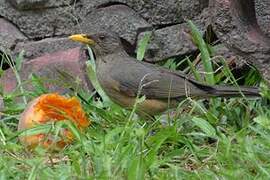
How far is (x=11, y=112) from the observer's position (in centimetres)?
519

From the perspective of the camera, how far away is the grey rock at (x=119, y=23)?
562cm

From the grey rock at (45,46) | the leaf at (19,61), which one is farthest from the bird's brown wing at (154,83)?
the grey rock at (45,46)

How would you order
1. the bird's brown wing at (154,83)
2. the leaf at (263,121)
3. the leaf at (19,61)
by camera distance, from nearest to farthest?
the leaf at (263,121), the bird's brown wing at (154,83), the leaf at (19,61)

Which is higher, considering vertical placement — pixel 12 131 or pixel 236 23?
pixel 236 23

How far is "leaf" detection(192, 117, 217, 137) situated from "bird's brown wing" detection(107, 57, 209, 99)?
0.76ft

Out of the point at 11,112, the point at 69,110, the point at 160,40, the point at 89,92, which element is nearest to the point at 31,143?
the point at 69,110

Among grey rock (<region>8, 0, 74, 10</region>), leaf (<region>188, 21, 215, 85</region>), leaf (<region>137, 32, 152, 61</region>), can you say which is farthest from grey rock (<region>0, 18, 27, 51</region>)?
leaf (<region>188, 21, 215, 85</region>)

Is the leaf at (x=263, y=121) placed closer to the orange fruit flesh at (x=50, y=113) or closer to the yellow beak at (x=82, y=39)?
the orange fruit flesh at (x=50, y=113)

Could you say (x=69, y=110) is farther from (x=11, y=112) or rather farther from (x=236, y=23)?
(x=236, y=23)

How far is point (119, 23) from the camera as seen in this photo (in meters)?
5.64

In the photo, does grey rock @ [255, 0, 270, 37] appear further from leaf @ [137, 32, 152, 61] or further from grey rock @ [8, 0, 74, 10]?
grey rock @ [8, 0, 74, 10]

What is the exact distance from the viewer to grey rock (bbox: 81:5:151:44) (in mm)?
5625

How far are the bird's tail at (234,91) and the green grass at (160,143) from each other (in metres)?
0.06

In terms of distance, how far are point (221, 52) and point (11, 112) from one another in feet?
4.26
